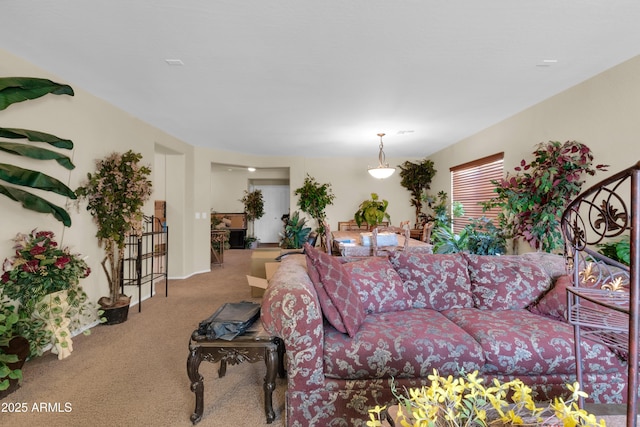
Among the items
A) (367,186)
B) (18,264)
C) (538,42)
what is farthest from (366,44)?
(367,186)

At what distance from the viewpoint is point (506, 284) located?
2.41 meters

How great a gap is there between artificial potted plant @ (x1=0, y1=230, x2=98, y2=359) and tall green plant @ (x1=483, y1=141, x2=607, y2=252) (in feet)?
13.2

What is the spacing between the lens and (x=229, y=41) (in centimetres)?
222

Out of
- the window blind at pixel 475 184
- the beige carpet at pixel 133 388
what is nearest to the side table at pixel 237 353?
the beige carpet at pixel 133 388

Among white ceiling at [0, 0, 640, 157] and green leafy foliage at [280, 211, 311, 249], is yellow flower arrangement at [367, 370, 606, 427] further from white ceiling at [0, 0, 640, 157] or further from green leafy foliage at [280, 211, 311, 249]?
green leafy foliage at [280, 211, 311, 249]

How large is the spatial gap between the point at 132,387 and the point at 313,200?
15.8 feet

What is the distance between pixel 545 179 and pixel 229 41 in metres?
2.90

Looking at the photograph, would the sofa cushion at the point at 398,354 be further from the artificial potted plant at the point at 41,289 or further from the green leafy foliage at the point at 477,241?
the green leafy foliage at the point at 477,241

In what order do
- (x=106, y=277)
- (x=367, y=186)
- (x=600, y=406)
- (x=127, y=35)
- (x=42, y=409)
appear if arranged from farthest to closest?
1. (x=367, y=186)
2. (x=106, y=277)
3. (x=127, y=35)
4. (x=42, y=409)
5. (x=600, y=406)

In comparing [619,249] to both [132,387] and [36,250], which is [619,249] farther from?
[36,250]

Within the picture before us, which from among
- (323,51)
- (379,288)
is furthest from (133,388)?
(323,51)

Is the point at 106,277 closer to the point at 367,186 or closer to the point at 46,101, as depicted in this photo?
the point at 46,101

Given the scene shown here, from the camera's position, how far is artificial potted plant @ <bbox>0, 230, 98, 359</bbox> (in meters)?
2.33

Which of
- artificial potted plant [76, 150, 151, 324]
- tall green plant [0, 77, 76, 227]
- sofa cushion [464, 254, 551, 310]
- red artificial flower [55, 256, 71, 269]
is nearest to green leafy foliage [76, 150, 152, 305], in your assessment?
artificial potted plant [76, 150, 151, 324]
